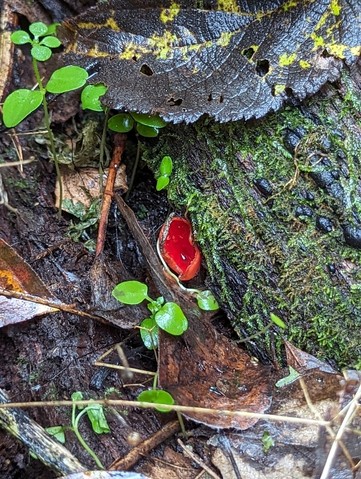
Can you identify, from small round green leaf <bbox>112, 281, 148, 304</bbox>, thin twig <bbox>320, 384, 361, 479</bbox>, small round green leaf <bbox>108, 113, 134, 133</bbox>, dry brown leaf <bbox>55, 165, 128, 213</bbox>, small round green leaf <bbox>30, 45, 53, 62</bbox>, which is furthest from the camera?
dry brown leaf <bbox>55, 165, 128, 213</bbox>

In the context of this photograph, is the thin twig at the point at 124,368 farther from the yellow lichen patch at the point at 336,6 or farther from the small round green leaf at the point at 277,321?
the yellow lichen patch at the point at 336,6

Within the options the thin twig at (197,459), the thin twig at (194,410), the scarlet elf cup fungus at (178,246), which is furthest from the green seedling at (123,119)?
the thin twig at (197,459)

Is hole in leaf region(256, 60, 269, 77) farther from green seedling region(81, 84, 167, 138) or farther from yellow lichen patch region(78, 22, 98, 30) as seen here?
yellow lichen patch region(78, 22, 98, 30)

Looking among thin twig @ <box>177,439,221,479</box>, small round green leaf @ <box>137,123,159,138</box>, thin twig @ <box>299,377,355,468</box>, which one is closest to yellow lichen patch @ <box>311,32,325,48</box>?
small round green leaf @ <box>137,123,159,138</box>

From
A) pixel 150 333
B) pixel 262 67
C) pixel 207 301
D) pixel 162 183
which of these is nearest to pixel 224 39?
pixel 262 67

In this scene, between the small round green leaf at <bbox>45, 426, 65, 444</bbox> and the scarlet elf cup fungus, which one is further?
the scarlet elf cup fungus

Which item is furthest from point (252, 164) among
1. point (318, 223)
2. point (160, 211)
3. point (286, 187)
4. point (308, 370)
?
point (308, 370)

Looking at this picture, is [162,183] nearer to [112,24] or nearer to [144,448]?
[112,24]

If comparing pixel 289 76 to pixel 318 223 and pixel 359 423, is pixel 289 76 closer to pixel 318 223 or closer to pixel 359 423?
pixel 318 223
